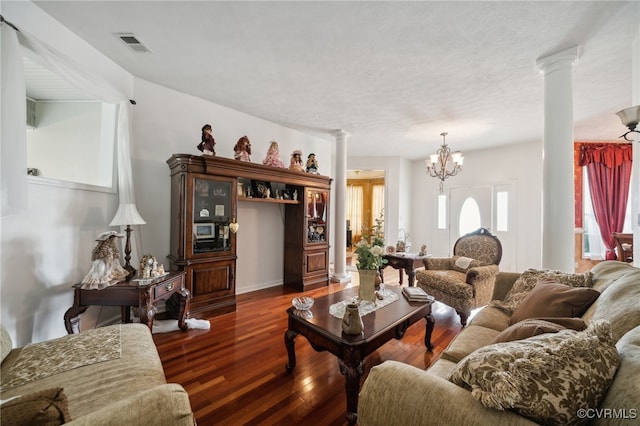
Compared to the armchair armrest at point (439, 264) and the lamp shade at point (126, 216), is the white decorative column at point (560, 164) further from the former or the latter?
the lamp shade at point (126, 216)

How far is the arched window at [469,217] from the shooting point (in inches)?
223

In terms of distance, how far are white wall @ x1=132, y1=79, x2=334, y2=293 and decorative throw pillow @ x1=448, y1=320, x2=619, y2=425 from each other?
3.27m

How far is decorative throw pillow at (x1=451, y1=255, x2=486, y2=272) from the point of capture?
125 inches

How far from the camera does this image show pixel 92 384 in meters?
1.10

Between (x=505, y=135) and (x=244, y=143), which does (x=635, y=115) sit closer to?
(x=505, y=135)

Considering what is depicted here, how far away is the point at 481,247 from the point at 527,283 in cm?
142

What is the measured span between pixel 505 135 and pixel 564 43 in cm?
279

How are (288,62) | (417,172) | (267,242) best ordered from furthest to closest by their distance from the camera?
(417,172)
(267,242)
(288,62)

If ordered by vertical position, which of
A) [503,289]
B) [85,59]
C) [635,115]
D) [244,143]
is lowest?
[503,289]

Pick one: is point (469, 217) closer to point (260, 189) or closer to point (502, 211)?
point (502, 211)

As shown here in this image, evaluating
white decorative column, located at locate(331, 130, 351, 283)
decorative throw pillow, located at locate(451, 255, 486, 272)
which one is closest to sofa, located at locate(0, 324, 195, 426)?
decorative throw pillow, located at locate(451, 255, 486, 272)

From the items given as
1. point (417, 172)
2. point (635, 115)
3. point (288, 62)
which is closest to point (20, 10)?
point (288, 62)

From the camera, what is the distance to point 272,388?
1.76 m

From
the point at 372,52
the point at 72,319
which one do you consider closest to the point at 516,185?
the point at 372,52
